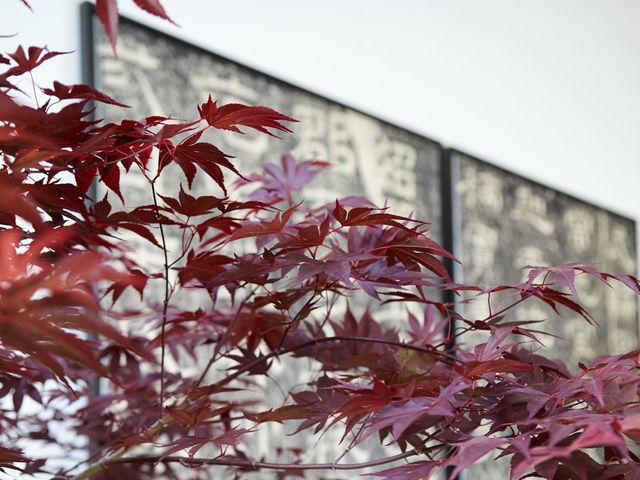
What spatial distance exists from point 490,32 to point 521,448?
6.77 feet

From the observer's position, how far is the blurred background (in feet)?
5.26

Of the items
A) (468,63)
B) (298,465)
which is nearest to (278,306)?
(298,465)

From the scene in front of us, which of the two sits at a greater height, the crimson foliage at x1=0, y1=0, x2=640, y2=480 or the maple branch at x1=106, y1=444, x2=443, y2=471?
the crimson foliage at x1=0, y1=0, x2=640, y2=480

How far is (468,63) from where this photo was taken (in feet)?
7.47

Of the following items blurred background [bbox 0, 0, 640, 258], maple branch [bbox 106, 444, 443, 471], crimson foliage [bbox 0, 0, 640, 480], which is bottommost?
maple branch [bbox 106, 444, 443, 471]

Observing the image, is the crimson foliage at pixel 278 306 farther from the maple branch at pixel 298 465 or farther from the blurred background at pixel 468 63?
the blurred background at pixel 468 63

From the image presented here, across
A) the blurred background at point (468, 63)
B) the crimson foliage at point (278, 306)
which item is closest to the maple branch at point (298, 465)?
the crimson foliage at point (278, 306)

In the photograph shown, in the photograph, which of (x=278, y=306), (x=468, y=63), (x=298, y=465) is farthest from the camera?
(x=468, y=63)

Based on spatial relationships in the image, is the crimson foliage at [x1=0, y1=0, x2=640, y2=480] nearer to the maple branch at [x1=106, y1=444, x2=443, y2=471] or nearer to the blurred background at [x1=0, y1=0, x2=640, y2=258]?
the maple branch at [x1=106, y1=444, x2=443, y2=471]

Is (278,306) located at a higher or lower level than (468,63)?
lower

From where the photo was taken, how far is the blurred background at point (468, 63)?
1604mm

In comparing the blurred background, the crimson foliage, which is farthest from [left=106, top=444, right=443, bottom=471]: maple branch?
the blurred background

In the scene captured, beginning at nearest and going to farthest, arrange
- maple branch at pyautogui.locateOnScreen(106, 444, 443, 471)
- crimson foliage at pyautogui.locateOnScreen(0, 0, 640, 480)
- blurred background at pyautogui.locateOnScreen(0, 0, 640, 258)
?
crimson foliage at pyautogui.locateOnScreen(0, 0, 640, 480) → maple branch at pyautogui.locateOnScreen(106, 444, 443, 471) → blurred background at pyautogui.locateOnScreen(0, 0, 640, 258)

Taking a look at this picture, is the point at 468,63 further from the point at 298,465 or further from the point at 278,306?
the point at 298,465
